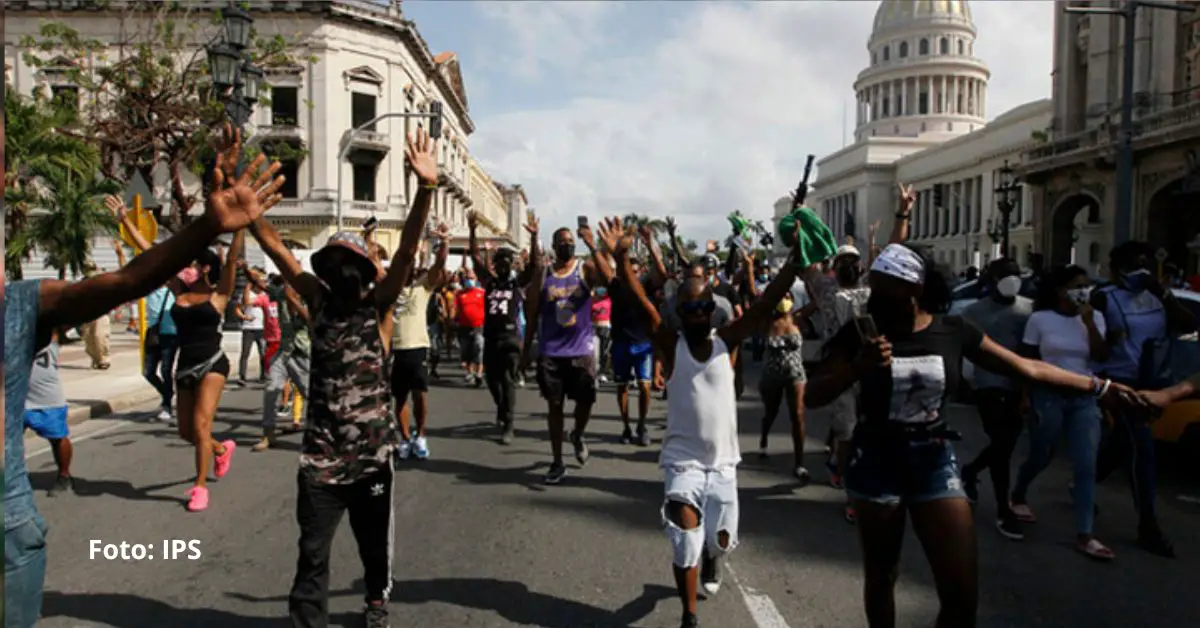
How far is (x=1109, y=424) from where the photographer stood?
622 cm

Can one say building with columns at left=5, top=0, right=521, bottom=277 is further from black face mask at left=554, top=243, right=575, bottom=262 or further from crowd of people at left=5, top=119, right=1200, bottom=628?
crowd of people at left=5, top=119, right=1200, bottom=628

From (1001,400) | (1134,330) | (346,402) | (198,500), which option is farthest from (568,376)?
(1134,330)

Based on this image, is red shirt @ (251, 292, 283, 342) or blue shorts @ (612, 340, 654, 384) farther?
red shirt @ (251, 292, 283, 342)

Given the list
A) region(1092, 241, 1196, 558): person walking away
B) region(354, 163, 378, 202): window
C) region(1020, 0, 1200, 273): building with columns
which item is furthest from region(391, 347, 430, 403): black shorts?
region(354, 163, 378, 202): window

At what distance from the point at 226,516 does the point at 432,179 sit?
344 centimetres

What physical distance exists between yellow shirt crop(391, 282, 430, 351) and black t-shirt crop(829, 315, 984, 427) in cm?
497

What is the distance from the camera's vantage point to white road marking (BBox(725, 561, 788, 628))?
4.22 meters

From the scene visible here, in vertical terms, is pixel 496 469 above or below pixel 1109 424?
below

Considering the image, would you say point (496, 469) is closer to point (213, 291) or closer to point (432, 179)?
point (213, 291)

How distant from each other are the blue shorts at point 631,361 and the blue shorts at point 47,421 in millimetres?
4969

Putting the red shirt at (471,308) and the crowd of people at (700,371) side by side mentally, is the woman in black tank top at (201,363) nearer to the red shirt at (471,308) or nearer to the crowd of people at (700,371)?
the crowd of people at (700,371)

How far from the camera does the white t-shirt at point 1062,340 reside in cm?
571

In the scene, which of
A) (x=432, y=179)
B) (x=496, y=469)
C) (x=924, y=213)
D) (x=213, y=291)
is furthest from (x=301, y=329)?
(x=924, y=213)

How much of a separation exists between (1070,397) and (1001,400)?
56 centimetres
